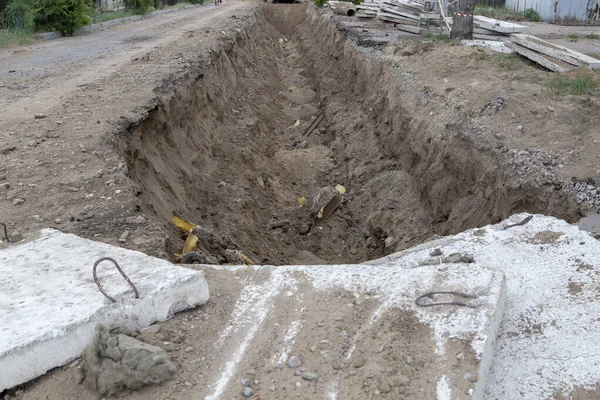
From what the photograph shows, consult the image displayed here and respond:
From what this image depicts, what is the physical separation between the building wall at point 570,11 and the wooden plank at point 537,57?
9.48 m

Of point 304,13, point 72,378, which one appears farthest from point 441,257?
point 304,13

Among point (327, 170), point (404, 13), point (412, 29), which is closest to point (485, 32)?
point (412, 29)

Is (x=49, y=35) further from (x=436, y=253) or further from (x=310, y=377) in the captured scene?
(x=310, y=377)

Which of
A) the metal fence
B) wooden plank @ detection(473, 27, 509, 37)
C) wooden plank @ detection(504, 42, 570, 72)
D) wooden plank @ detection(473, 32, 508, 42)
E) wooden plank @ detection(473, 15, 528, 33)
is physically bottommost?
wooden plank @ detection(504, 42, 570, 72)

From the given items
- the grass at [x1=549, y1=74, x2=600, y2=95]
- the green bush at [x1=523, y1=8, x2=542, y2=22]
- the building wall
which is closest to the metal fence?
the green bush at [x1=523, y1=8, x2=542, y2=22]

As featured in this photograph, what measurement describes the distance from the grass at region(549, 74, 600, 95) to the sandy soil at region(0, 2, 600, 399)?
0.19 meters

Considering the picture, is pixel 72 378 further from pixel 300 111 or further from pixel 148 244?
pixel 300 111

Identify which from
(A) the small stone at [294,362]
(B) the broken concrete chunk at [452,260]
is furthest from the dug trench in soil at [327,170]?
(A) the small stone at [294,362]

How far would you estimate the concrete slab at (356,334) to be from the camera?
275 cm

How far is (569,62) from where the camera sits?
9.03 metres

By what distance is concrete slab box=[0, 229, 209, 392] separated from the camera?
2807 mm

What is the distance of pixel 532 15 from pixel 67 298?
20143mm

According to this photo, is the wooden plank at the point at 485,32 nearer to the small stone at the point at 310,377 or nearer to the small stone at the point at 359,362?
the small stone at the point at 359,362

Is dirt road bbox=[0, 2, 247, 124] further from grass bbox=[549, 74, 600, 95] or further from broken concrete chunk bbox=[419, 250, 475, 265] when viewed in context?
grass bbox=[549, 74, 600, 95]
